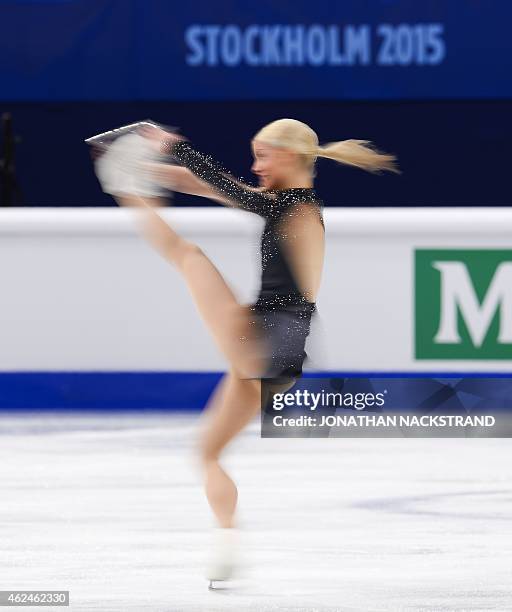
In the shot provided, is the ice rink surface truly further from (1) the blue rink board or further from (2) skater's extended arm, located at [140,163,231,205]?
(2) skater's extended arm, located at [140,163,231,205]

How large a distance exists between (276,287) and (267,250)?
0.39 feet

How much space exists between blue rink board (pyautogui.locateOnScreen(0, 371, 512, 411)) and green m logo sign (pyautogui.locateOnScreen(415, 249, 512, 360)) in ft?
1.58

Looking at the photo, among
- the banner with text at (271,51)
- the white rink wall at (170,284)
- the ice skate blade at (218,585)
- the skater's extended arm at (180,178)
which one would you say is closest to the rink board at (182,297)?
the white rink wall at (170,284)

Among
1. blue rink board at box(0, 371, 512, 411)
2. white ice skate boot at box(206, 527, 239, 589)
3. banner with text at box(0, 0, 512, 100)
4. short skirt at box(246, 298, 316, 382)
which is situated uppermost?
banner with text at box(0, 0, 512, 100)

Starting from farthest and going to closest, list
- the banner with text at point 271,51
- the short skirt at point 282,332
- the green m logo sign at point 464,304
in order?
1. the banner with text at point 271,51
2. the green m logo sign at point 464,304
3. the short skirt at point 282,332

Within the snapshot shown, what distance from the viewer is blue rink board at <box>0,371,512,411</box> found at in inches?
460

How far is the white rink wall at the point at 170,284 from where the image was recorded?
1160 centimetres

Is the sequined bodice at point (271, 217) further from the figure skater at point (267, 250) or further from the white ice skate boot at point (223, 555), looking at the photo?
the white ice skate boot at point (223, 555)

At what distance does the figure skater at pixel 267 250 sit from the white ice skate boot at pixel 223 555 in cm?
39

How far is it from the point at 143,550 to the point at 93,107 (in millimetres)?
9365

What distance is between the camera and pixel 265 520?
25.0 ft

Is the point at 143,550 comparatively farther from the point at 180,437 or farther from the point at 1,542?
the point at 180,437

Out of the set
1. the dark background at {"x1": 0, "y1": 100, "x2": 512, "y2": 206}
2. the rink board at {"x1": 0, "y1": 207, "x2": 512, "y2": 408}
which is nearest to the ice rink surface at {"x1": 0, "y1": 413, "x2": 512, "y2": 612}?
the rink board at {"x1": 0, "y1": 207, "x2": 512, "y2": 408}

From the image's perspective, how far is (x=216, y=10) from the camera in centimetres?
1535
